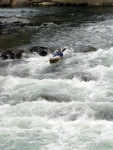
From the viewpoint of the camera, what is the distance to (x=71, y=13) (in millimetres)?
40875

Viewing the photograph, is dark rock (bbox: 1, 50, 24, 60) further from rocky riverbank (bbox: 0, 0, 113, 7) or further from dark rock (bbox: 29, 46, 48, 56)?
rocky riverbank (bbox: 0, 0, 113, 7)

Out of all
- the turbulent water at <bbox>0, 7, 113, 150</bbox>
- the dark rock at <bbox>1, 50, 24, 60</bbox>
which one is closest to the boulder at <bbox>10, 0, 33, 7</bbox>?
the turbulent water at <bbox>0, 7, 113, 150</bbox>

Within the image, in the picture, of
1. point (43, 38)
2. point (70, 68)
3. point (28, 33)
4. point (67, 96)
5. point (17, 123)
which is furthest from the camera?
point (28, 33)

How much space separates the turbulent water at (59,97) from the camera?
11031 millimetres

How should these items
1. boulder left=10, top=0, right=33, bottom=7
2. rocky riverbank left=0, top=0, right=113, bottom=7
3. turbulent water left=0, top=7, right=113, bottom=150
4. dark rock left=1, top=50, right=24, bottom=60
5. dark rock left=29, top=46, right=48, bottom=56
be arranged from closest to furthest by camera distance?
1. turbulent water left=0, top=7, right=113, bottom=150
2. dark rock left=1, top=50, right=24, bottom=60
3. dark rock left=29, top=46, right=48, bottom=56
4. rocky riverbank left=0, top=0, right=113, bottom=7
5. boulder left=10, top=0, right=33, bottom=7

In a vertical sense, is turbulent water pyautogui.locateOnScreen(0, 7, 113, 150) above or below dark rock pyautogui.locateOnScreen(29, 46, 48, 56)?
below

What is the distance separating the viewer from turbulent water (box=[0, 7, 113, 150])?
11031 millimetres

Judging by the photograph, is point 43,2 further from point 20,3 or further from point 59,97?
point 59,97

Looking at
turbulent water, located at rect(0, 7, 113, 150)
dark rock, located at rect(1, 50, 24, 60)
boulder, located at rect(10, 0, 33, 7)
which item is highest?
boulder, located at rect(10, 0, 33, 7)

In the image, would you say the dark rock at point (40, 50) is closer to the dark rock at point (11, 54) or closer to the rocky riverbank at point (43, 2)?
the dark rock at point (11, 54)

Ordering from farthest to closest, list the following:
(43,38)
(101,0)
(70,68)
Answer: (101,0) → (43,38) → (70,68)

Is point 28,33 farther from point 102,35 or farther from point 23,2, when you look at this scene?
point 23,2

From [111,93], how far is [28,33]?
50.5 feet

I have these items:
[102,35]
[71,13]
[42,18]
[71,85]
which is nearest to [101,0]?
[71,13]
